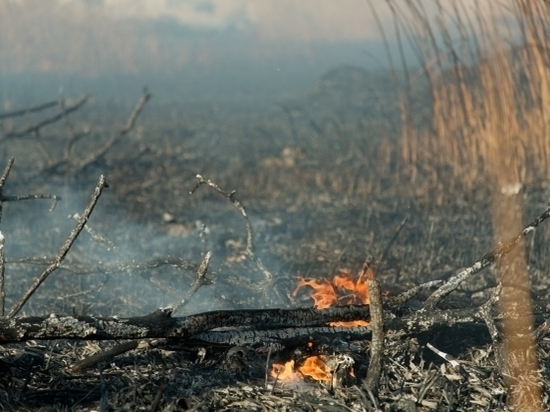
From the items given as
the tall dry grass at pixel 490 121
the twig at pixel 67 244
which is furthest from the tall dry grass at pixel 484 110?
the twig at pixel 67 244

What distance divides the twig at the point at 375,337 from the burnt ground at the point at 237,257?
0.18ft

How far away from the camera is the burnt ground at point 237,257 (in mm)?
2777

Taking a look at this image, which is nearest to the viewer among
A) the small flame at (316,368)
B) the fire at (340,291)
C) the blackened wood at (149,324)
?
the blackened wood at (149,324)

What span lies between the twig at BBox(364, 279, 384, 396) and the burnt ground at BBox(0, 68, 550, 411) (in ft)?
0.18

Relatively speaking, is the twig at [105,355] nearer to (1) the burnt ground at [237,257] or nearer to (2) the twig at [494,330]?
(1) the burnt ground at [237,257]

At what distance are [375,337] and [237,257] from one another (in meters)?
2.53

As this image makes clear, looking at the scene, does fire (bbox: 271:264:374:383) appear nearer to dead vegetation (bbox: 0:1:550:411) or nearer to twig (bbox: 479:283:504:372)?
dead vegetation (bbox: 0:1:550:411)

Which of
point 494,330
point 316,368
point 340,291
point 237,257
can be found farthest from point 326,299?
point 237,257

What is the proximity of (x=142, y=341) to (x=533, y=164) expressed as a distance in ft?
15.9

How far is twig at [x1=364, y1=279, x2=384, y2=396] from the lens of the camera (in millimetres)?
2670

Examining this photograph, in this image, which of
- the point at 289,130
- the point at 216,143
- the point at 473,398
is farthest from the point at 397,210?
the point at 289,130

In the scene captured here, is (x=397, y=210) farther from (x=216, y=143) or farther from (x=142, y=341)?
(x=216, y=143)

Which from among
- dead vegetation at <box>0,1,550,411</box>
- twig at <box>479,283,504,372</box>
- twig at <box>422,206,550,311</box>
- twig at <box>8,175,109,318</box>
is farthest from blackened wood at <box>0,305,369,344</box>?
twig at <box>479,283,504,372</box>

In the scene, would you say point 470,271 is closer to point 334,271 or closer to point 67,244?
point 334,271
